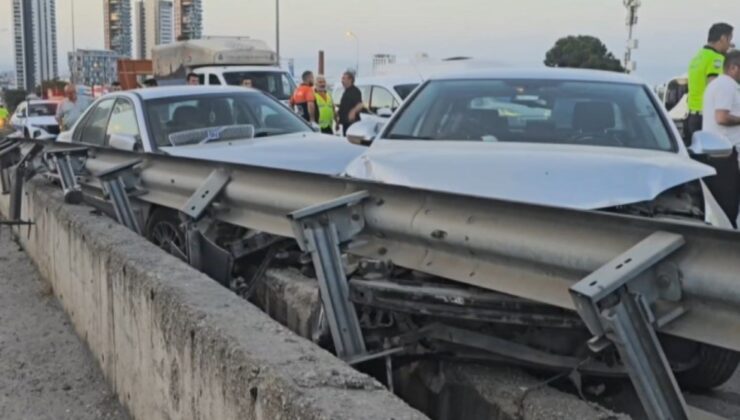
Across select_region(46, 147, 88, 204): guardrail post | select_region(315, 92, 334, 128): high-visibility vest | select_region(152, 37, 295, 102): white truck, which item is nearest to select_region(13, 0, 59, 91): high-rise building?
select_region(152, 37, 295, 102): white truck

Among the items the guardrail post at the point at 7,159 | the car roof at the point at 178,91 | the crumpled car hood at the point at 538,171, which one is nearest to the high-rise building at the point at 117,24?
the guardrail post at the point at 7,159

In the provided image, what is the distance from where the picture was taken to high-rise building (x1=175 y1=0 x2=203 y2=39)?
237 feet

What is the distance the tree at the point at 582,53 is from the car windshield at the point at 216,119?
48.6 meters

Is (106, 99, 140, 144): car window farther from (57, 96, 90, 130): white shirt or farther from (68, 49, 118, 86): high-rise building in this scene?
(68, 49, 118, 86): high-rise building

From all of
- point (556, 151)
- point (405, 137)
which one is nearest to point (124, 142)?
point (405, 137)

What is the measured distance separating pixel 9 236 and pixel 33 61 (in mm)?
97126

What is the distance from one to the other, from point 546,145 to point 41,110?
3349 centimetres

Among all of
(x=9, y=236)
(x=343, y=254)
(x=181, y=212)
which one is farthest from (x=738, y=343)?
(x=9, y=236)

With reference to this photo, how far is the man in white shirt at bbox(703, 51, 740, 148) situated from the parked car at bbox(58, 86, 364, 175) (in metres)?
3.52

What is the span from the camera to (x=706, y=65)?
9.34 m

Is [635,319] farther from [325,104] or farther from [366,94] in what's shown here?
[366,94]

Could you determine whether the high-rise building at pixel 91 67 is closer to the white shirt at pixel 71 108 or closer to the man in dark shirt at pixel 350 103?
the white shirt at pixel 71 108

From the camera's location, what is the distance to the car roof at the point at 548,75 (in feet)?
19.9

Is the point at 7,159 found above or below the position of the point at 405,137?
below
